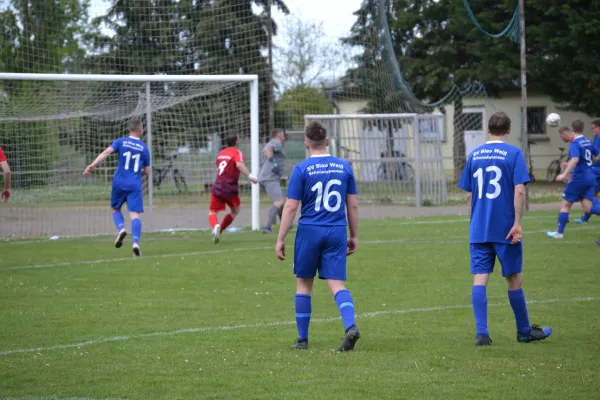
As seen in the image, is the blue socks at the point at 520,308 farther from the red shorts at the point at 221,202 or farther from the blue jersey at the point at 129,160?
the red shorts at the point at 221,202

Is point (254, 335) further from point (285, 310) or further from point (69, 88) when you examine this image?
point (69, 88)

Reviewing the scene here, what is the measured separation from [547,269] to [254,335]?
5318 mm

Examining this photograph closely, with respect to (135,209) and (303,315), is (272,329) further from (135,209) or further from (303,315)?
(135,209)

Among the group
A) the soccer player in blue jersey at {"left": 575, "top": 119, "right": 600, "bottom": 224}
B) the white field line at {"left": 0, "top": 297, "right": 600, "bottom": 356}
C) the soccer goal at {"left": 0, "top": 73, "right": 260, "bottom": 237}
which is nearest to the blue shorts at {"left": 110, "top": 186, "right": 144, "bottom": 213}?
the soccer goal at {"left": 0, "top": 73, "right": 260, "bottom": 237}

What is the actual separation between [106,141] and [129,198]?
6739mm

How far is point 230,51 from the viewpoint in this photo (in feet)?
68.8

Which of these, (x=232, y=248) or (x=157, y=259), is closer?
(x=157, y=259)

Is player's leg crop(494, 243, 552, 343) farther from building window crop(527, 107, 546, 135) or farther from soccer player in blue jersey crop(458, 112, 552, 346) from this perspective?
building window crop(527, 107, 546, 135)

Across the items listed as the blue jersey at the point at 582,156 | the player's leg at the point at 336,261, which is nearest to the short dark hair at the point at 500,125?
the player's leg at the point at 336,261

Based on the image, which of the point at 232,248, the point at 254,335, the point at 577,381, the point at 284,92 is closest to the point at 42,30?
the point at 284,92

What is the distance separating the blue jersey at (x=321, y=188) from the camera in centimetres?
711

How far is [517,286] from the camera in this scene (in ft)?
23.7

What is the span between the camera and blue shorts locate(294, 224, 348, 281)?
710 cm

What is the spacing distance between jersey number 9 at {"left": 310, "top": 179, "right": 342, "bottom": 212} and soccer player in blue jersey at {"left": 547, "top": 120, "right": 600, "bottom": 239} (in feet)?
28.0
